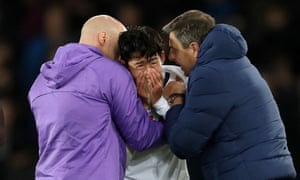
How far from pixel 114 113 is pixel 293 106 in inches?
97.0

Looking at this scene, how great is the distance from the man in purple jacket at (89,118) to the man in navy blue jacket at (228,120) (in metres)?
0.19

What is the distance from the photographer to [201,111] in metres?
3.70

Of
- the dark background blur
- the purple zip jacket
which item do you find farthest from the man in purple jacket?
the dark background blur

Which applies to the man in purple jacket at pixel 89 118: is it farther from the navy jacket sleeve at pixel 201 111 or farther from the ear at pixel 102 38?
the navy jacket sleeve at pixel 201 111

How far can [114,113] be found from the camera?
151 inches

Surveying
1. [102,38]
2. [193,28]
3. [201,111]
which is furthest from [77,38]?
[201,111]

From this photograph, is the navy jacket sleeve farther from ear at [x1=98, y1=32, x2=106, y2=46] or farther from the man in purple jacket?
ear at [x1=98, y1=32, x2=106, y2=46]

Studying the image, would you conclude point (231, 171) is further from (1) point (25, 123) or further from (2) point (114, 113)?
(1) point (25, 123)

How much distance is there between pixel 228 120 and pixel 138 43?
1.64ft

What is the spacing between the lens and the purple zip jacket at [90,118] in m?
3.80

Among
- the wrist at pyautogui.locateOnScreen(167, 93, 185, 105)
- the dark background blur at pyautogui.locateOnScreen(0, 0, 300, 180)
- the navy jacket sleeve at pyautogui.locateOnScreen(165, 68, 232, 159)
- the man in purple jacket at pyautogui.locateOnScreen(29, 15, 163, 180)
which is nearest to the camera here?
the navy jacket sleeve at pyautogui.locateOnScreen(165, 68, 232, 159)

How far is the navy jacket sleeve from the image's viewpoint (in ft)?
12.1

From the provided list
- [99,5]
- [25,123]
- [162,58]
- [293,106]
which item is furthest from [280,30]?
[162,58]

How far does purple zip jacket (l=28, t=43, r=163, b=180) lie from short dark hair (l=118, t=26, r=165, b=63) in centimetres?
7
